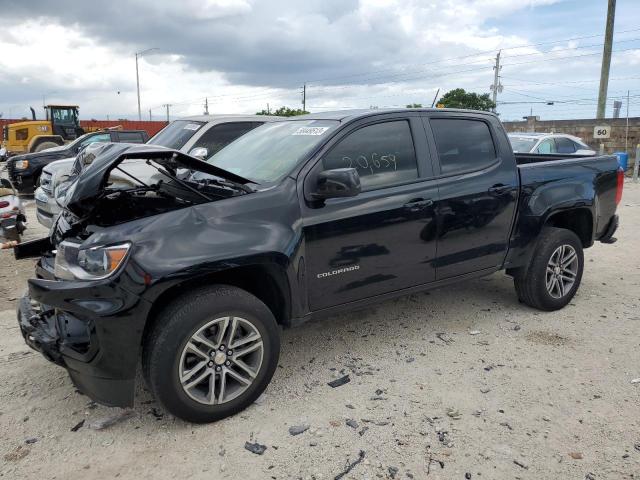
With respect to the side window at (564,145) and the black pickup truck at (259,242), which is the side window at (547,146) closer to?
the side window at (564,145)

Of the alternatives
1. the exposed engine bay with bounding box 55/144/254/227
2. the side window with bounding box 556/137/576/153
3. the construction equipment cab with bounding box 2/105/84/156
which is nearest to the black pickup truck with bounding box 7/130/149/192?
the side window with bounding box 556/137/576/153

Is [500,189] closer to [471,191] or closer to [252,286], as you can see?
[471,191]

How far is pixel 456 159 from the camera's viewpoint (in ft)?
14.0

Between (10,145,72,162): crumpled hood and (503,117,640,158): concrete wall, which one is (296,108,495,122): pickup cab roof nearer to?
(10,145,72,162): crumpled hood

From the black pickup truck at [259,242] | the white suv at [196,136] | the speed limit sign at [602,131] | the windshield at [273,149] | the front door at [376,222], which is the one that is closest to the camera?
the black pickup truck at [259,242]

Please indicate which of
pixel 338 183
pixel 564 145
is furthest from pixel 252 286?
pixel 564 145

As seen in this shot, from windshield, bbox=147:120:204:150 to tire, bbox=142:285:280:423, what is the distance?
4873 mm

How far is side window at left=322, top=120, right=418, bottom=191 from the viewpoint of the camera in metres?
3.67

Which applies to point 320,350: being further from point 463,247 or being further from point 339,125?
point 339,125

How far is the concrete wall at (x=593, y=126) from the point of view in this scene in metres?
21.1

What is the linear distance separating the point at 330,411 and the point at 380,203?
1.42 m

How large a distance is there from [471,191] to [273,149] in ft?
5.22

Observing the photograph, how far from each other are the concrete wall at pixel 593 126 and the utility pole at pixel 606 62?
0.68m

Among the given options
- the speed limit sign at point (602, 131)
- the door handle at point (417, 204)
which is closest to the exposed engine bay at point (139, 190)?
the door handle at point (417, 204)
